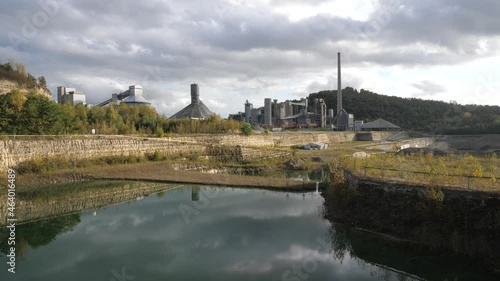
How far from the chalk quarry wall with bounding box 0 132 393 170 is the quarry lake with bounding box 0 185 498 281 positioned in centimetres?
1129

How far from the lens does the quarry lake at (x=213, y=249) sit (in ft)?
35.2

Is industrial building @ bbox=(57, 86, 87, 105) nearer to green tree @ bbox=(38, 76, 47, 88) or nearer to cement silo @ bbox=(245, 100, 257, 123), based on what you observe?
green tree @ bbox=(38, 76, 47, 88)

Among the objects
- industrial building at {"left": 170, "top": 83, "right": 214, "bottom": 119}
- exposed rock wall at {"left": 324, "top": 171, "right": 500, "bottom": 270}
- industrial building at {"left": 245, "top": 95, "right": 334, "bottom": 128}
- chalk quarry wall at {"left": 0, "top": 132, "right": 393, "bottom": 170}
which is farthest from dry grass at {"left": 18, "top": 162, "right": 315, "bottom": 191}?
industrial building at {"left": 245, "top": 95, "right": 334, "bottom": 128}

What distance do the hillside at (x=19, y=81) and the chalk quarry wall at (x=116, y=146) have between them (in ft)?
41.7

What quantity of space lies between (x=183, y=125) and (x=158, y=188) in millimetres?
23955

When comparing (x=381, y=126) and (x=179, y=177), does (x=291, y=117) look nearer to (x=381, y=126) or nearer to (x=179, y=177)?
(x=381, y=126)

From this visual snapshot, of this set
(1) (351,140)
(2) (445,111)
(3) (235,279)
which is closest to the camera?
(3) (235,279)

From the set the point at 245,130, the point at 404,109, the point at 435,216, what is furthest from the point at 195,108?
the point at 404,109

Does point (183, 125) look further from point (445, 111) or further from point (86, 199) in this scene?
point (445, 111)

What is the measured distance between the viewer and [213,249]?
42.3 ft

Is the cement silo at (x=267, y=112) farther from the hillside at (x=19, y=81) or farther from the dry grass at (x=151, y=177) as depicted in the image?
the dry grass at (x=151, y=177)

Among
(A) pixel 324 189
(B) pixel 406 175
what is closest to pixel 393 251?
(B) pixel 406 175

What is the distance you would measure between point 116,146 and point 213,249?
22087 mm

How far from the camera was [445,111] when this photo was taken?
432 ft
